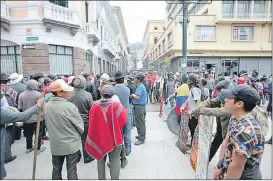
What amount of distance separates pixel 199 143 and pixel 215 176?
93 cm

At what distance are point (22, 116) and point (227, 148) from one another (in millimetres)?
2116

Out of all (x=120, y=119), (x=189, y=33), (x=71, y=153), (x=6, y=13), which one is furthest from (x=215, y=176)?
(x=189, y=33)

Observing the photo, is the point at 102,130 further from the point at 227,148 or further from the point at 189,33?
the point at 189,33

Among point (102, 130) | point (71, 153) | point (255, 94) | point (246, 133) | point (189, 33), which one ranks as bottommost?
point (71, 153)

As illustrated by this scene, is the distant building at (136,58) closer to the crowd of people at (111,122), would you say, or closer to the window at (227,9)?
the window at (227,9)

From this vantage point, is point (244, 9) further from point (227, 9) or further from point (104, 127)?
point (104, 127)

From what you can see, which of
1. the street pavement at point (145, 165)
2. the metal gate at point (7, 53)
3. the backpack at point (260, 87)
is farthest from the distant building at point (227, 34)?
the metal gate at point (7, 53)

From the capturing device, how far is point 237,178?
1718 millimetres

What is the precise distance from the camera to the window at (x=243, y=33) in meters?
22.2

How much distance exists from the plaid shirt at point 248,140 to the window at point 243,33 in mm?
23625

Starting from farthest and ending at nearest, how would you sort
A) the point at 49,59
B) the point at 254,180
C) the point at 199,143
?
the point at 49,59 → the point at 199,143 → the point at 254,180

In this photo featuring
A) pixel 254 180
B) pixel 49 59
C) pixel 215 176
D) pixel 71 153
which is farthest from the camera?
pixel 49 59

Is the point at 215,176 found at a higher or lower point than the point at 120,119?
lower

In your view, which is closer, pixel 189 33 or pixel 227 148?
pixel 227 148
